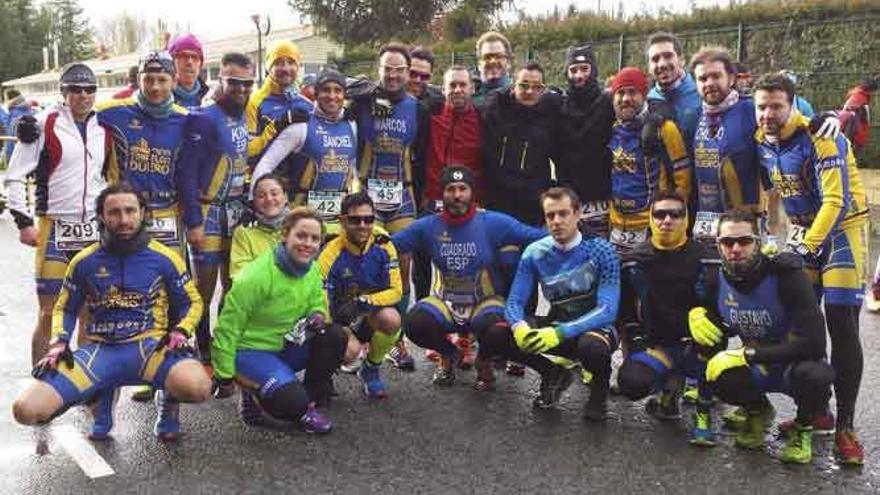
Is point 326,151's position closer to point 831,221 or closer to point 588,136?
point 588,136

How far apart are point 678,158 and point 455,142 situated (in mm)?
1646

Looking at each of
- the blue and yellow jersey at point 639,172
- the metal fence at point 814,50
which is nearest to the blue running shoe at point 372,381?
the blue and yellow jersey at point 639,172

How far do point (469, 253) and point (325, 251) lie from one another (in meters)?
0.95

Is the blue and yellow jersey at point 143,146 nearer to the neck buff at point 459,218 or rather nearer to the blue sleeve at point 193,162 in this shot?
the blue sleeve at point 193,162

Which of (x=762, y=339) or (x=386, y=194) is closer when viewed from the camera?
(x=762, y=339)

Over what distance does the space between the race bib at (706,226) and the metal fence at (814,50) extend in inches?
392

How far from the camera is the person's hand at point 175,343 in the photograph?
443 centimetres

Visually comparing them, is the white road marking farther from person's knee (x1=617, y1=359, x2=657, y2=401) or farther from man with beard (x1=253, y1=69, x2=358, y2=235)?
person's knee (x1=617, y1=359, x2=657, y2=401)

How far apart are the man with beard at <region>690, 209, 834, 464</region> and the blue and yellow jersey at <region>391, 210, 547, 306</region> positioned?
152 cm

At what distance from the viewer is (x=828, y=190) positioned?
167 inches

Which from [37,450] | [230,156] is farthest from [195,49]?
[37,450]

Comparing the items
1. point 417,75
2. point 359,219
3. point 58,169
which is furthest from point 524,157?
point 58,169

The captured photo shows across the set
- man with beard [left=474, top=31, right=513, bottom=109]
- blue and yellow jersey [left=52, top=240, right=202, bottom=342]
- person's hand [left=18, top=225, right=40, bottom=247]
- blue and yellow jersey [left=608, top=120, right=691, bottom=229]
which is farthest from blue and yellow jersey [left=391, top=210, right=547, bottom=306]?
person's hand [left=18, top=225, right=40, bottom=247]

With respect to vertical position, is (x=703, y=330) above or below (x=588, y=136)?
below
